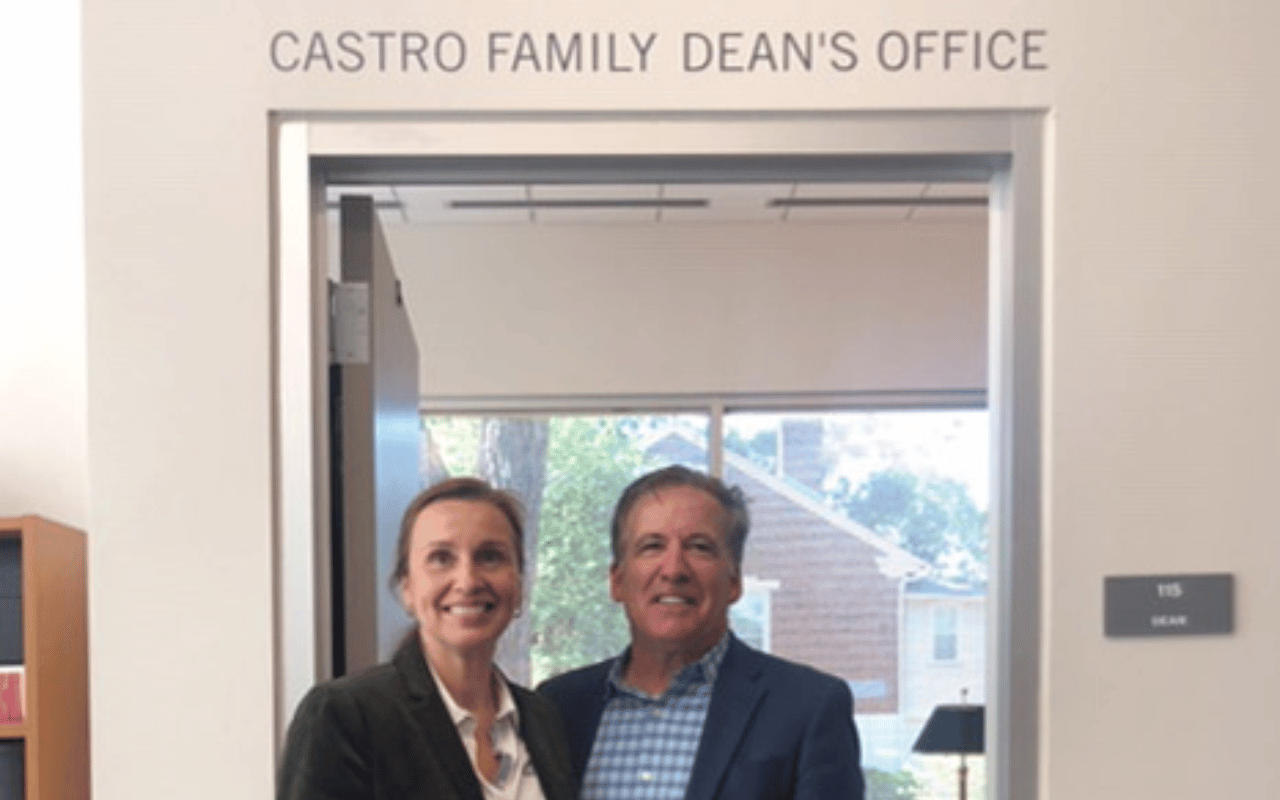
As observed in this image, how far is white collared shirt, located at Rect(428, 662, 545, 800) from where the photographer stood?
1.83m

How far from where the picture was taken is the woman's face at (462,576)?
1819mm

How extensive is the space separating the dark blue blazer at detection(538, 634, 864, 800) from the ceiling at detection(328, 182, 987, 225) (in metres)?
4.32

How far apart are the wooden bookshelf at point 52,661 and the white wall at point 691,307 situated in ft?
14.6

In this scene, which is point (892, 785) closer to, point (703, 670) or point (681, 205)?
point (681, 205)

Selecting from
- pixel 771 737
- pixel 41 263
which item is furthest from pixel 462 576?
pixel 41 263

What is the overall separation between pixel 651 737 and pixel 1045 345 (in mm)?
785

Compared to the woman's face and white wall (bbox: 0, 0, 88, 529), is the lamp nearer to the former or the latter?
white wall (bbox: 0, 0, 88, 529)

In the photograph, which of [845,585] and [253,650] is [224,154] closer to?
[253,650]

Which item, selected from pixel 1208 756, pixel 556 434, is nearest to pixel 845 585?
pixel 556 434

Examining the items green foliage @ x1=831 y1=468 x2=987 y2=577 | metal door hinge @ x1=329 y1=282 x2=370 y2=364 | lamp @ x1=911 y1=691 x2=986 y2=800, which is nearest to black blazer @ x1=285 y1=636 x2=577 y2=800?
metal door hinge @ x1=329 y1=282 x2=370 y2=364

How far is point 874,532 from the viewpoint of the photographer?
22.6 feet

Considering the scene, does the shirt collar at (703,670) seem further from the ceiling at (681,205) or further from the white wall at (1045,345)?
the ceiling at (681,205)

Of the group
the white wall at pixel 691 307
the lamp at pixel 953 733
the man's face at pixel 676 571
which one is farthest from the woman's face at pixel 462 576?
the white wall at pixel 691 307

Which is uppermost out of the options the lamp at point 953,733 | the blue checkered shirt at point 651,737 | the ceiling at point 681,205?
the ceiling at point 681,205
